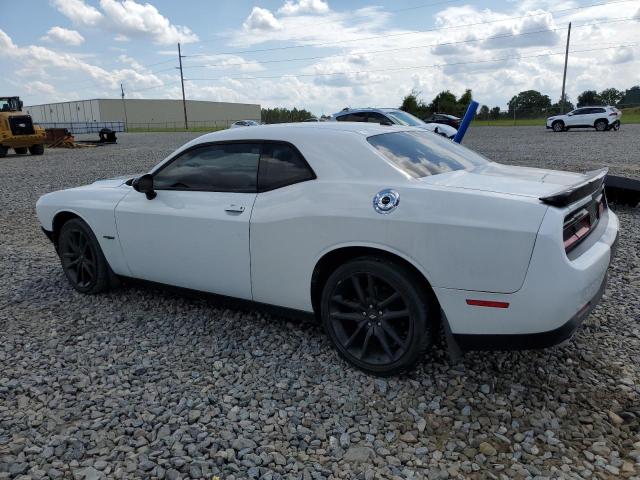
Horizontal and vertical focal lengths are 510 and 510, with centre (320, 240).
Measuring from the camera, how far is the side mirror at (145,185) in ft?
12.9

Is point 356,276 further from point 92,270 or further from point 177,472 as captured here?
point 92,270

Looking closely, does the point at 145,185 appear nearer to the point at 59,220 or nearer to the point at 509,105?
the point at 59,220

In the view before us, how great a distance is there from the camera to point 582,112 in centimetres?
2844

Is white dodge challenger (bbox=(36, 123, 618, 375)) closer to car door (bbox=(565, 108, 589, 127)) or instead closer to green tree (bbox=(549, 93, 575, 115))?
car door (bbox=(565, 108, 589, 127))

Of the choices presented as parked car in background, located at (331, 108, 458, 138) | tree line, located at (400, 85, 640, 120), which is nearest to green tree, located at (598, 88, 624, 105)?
tree line, located at (400, 85, 640, 120)

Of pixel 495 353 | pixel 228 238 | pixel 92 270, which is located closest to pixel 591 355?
pixel 495 353

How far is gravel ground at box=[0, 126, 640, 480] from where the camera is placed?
246 centimetres

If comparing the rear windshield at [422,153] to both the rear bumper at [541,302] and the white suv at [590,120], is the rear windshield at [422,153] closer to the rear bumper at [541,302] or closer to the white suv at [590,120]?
the rear bumper at [541,302]

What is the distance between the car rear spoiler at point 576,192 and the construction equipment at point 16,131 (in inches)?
921

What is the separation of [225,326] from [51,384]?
4.09 ft

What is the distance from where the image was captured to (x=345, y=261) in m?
3.16

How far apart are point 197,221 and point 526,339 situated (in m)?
2.31

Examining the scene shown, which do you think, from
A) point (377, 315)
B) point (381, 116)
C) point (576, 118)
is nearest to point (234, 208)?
point (377, 315)

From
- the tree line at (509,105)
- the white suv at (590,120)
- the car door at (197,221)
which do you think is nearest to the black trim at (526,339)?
the car door at (197,221)
